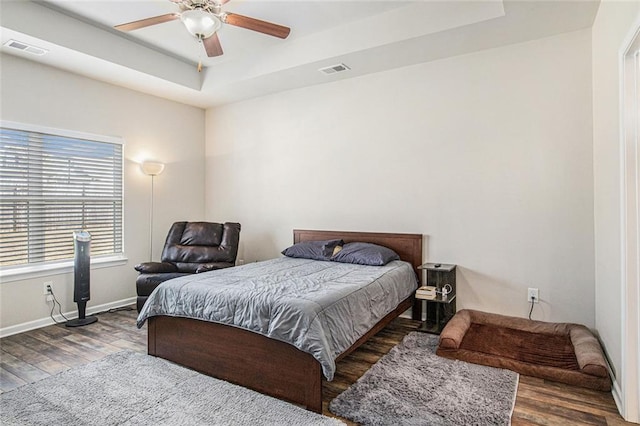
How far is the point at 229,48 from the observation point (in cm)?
424

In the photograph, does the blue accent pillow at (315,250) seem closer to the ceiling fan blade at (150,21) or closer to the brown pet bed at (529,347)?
the brown pet bed at (529,347)

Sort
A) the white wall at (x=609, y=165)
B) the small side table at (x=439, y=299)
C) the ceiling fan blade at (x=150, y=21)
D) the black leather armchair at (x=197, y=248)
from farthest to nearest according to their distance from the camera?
the black leather armchair at (x=197, y=248), the small side table at (x=439, y=299), the ceiling fan blade at (x=150, y=21), the white wall at (x=609, y=165)

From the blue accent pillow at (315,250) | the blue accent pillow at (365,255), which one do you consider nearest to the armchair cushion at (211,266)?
the blue accent pillow at (315,250)

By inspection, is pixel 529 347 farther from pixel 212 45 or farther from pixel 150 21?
pixel 150 21

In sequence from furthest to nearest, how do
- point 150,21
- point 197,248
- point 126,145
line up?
point 126,145 → point 197,248 → point 150,21

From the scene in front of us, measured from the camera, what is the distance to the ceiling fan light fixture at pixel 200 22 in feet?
8.13

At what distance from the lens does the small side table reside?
354 cm

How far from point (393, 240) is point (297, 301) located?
6.80ft

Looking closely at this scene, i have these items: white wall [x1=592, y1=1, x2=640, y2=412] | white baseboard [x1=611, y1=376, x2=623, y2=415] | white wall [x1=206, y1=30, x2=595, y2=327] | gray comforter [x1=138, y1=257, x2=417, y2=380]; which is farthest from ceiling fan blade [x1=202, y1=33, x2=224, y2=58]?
white baseboard [x1=611, y1=376, x2=623, y2=415]

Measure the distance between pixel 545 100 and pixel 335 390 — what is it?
310 cm

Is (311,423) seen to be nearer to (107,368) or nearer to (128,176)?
(107,368)

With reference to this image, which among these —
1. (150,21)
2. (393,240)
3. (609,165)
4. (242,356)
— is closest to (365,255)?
(393,240)

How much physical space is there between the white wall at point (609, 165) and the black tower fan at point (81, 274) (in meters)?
4.64

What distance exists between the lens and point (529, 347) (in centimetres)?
293
